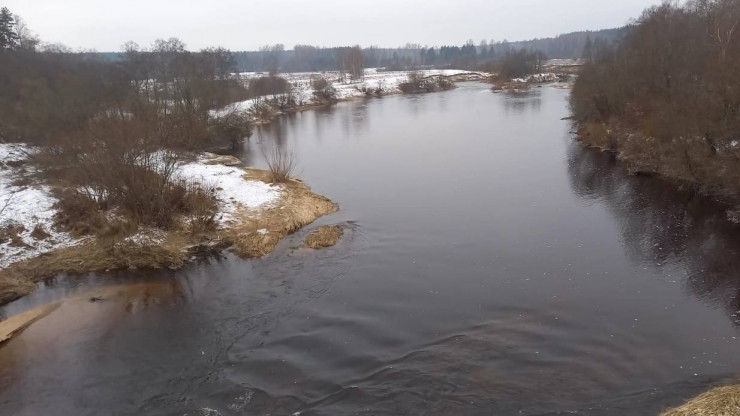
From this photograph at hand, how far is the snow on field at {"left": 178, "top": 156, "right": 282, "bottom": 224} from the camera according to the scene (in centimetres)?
2427

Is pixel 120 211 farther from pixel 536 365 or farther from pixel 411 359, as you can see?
pixel 536 365

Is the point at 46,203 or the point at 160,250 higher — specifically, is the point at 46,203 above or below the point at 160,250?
above

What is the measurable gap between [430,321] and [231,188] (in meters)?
15.7

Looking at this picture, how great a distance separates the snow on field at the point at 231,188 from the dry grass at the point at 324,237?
404 cm

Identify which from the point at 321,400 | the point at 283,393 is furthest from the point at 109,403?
the point at 321,400

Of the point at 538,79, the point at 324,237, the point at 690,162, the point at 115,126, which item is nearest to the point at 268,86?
the point at 538,79

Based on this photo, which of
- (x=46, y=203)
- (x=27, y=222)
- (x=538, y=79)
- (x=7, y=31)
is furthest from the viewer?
(x=538, y=79)

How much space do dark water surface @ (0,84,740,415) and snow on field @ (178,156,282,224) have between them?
3.64 m

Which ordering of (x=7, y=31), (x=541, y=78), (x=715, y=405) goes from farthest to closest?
(x=541, y=78) < (x=7, y=31) < (x=715, y=405)

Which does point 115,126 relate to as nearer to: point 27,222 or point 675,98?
point 27,222

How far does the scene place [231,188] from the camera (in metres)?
26.4

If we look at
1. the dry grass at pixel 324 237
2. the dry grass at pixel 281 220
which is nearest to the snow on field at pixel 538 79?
the dry grass at pixel 281 220

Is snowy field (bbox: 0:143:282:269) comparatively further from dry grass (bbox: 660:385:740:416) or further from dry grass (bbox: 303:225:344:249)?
dry grass (bbox: 660:385:740:416)

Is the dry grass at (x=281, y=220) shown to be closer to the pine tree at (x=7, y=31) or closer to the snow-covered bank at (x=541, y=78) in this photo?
the pine tree at (x=7, y=31)
